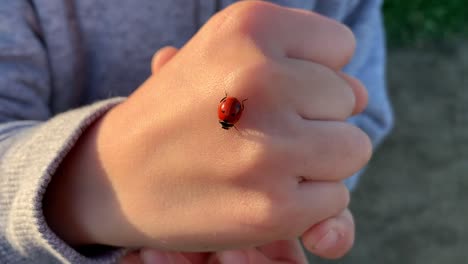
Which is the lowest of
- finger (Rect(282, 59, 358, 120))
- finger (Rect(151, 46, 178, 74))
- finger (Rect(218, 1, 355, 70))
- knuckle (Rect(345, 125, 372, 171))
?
knuckle (Rect(345, 125, 372, 171))

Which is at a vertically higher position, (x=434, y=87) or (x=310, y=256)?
(x=434, y=87)

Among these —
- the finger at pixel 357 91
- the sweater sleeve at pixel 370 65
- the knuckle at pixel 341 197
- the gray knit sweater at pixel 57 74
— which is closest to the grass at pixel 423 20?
the sweater sleeve at pixel 370 65

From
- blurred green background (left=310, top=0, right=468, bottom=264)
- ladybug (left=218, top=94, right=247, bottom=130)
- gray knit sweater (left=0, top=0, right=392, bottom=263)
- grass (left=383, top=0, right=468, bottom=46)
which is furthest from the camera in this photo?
grass (left=383, top=0, right=468, bottom=46)

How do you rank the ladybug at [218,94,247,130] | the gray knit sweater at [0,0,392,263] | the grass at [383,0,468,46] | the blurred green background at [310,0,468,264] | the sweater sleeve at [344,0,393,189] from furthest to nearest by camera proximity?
the grass at [383,0,468,46] < the blurred green background at [310,0,468,264] < the sweater sleeve at [344,0,393,189] < the gray knit sweater at [0,0,392,263] < the ladybug at [218,94,247,130]

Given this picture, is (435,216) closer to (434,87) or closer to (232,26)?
(434,87)

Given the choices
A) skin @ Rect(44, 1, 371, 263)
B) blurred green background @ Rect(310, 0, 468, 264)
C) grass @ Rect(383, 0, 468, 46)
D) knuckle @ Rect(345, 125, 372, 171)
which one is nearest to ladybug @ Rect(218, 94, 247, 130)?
skin @ Rect(44, 1, 371, 263)

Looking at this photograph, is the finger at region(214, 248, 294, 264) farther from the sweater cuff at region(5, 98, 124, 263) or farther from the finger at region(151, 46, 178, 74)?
the finger at region(151, 46, 178, 74)

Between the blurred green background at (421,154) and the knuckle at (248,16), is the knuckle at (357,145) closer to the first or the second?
the knuckle at (248,16)

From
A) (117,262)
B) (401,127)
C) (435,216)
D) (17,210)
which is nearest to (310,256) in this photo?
(435,216)
